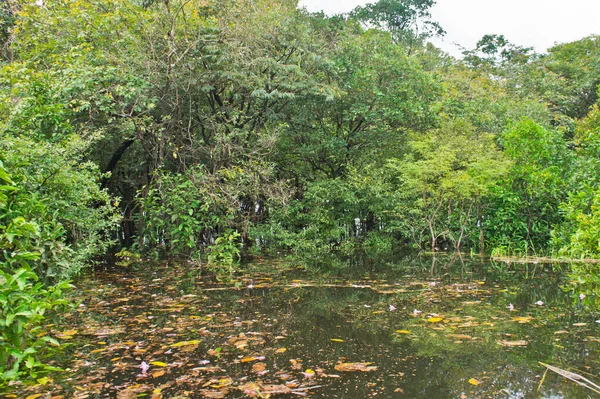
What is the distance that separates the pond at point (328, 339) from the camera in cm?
308

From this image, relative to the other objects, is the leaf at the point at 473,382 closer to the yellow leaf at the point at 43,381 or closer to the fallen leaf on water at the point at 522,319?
the fallen leaf on water at the point at 522,319

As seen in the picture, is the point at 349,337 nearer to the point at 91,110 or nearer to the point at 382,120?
the point at 91,110

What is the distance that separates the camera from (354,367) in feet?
11.2

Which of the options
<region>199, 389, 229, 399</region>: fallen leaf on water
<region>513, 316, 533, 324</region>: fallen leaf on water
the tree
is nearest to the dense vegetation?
<region>199, 389, 229, 399</region>: fallen leaf on water

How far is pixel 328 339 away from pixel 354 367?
2.49ft

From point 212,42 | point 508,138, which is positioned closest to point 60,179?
point 212,42

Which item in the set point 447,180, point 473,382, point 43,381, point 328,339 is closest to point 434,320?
point 328,339

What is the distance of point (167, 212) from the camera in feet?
32.4

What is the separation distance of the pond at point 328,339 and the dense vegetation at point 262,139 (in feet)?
6.26

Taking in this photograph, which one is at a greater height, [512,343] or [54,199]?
[54,199]

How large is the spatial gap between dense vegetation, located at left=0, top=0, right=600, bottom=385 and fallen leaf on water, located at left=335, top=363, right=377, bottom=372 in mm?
4540

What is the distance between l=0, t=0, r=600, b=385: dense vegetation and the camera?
28.3 feet

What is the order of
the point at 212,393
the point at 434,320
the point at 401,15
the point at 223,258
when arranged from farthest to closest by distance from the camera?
the point at 401,15, the point at 223,258, the point at 434,320, the point at 212,393

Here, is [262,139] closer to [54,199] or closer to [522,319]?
[54,199]
